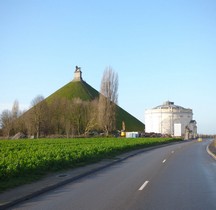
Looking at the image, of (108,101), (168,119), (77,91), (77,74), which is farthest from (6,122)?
(77,74)

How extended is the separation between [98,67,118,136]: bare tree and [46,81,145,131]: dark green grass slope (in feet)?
203

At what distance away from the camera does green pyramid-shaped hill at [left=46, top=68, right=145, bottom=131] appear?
146 metres

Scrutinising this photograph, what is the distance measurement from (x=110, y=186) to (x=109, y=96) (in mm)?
63136

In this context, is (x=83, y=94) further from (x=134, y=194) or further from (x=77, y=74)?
(x=134, y=194)

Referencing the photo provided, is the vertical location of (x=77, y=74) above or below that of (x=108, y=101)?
above

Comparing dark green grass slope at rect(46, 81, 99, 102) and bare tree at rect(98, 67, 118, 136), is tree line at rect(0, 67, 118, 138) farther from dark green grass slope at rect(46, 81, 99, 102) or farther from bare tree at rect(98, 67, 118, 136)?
dark green grass slope at rect(46, 81, 99, 102)

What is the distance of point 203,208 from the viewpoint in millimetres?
9117

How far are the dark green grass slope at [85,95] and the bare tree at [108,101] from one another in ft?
203

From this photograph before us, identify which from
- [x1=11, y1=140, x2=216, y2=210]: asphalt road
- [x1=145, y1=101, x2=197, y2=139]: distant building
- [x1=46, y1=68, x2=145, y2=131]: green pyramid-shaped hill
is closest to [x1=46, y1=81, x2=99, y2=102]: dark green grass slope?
[x1=46, y1=68, x2=145, y2=131]: green pyramid-shaped hill

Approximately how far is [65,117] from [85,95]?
55.6m

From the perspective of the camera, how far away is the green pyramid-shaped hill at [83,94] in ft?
477

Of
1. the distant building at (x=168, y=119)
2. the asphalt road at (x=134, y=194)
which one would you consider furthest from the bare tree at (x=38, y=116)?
the asphalt road at (x=134, y=194)

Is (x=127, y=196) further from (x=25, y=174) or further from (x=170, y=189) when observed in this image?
(x=25, y=174)

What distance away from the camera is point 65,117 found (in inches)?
3757
